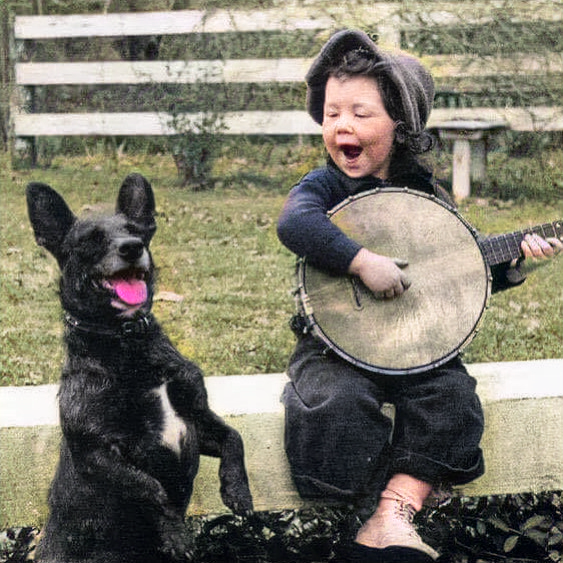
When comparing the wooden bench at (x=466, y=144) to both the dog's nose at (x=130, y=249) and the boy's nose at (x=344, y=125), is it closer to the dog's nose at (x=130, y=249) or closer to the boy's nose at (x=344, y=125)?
the boy's nose at (x=344, y=125)

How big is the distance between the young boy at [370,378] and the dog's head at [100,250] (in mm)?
504

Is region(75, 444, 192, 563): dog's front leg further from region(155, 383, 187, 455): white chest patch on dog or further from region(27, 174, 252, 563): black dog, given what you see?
region(155, 383, 187, 455): white chest patch on dog

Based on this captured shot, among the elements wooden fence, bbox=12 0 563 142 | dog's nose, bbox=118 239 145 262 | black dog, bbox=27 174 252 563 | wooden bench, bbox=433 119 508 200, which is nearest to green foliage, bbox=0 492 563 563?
black dog, bbox=27 174 252 563

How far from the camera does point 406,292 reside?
10.3 ft

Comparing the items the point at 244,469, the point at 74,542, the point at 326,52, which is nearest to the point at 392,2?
the point at 326,52

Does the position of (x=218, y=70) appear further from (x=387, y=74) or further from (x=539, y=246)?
(x=539, y=246)

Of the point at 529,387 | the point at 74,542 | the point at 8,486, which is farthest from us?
the point at 529,387

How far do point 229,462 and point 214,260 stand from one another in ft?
2.45

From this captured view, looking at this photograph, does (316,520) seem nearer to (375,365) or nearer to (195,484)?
(195,484)

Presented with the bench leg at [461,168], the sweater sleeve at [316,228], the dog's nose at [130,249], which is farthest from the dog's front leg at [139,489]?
the bench leg at [461,168]

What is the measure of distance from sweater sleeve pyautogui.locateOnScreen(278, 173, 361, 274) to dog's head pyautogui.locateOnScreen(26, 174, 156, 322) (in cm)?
Result: 47

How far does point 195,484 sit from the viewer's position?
10.9ft

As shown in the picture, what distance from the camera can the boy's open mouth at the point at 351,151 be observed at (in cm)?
314

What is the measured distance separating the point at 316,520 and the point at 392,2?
181cm
